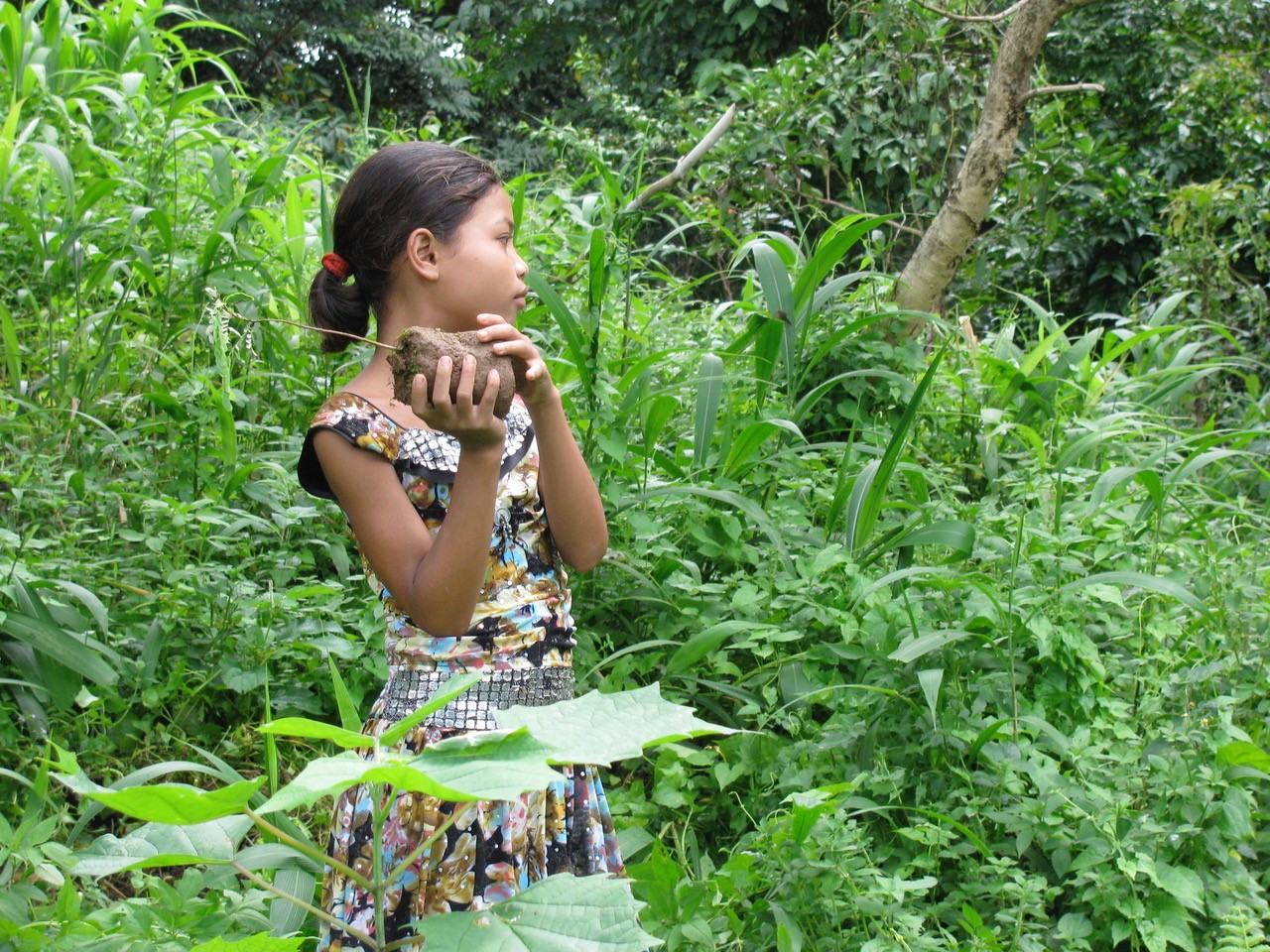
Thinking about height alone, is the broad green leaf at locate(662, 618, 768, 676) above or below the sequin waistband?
below

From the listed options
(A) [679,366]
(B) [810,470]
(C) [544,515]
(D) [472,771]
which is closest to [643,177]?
(A) [679,366]

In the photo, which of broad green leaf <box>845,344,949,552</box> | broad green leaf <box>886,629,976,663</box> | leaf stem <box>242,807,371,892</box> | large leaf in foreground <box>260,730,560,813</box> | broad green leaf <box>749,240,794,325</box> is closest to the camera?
large leaf in foreground <box>260,730,560,813</box>

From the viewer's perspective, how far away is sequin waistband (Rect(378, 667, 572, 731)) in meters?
1.44

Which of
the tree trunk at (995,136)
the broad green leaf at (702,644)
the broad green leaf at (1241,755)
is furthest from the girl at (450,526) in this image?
the tree trunk at (995,136)

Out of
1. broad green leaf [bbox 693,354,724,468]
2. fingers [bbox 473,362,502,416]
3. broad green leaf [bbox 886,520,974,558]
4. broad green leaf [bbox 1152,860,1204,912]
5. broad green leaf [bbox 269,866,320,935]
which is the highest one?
fingers [bbox 473,362,502,416]

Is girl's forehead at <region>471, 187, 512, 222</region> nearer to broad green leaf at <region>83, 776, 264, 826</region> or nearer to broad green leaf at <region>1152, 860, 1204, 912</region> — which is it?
broad green leaf at <region>83, 776, 264, 826</region>

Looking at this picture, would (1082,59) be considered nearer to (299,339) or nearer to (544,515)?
(299,339)

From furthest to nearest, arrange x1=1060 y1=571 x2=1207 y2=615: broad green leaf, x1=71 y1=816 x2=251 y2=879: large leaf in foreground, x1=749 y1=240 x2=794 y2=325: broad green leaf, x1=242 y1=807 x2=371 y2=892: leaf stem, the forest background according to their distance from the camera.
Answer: x1=749 y1=240 x2=794 y2=325: broad green leaf → x1=1060 y1=571 x2=1207 y2=615: broad green leaf → the forest background → x1=71 y1=816 x2=251 y2=879: large leaf in foreground → x1=242 y1=807 x2=371 y2=892: leaf stem

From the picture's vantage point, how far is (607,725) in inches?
26.9

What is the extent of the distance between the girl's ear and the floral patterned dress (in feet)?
0.62

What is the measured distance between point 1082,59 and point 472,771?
26.5ft

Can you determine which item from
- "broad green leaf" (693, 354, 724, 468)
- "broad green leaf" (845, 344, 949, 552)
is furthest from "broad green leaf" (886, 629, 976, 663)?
"broad green leaf" (693, 354, 724, 468)

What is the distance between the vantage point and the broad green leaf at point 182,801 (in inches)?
22.2

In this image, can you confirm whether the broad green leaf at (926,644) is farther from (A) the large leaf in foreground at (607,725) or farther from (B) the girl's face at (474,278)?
(A) the large leaf in foreground at (607,725)
